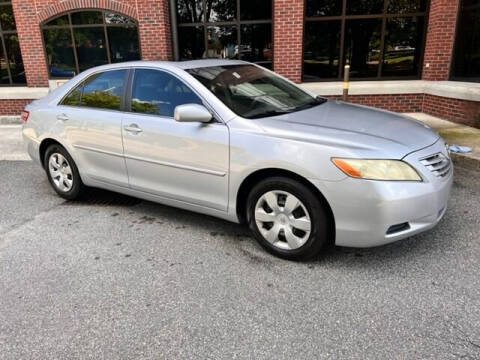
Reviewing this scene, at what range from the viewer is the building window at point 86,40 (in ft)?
33.3

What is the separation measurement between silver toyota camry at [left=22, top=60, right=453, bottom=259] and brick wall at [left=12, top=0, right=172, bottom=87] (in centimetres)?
554

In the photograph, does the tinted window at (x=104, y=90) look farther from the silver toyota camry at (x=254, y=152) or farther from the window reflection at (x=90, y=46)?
the window reflection at (x=90, y=46)

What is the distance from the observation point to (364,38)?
9445mm

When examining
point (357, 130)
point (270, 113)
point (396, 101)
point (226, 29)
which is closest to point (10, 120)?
point (226, 29)

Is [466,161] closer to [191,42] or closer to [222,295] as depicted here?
[222,295]

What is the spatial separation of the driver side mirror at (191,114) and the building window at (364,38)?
685 cm

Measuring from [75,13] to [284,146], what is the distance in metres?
9.23

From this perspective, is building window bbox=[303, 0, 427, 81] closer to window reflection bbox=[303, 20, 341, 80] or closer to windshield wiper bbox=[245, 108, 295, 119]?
window reflection bbox=[303, 20, 341, 80]

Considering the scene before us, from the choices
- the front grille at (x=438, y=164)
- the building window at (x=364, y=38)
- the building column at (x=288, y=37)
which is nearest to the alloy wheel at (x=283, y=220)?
the front grille at (x=438, y=164)

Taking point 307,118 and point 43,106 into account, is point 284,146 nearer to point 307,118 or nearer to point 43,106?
point 307,118

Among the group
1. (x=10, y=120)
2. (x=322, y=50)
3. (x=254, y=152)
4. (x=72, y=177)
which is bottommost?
(x=10, y=120)

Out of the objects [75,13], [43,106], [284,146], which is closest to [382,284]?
[284,146]

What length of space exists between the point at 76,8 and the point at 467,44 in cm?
906

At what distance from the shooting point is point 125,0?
9.77 meters
